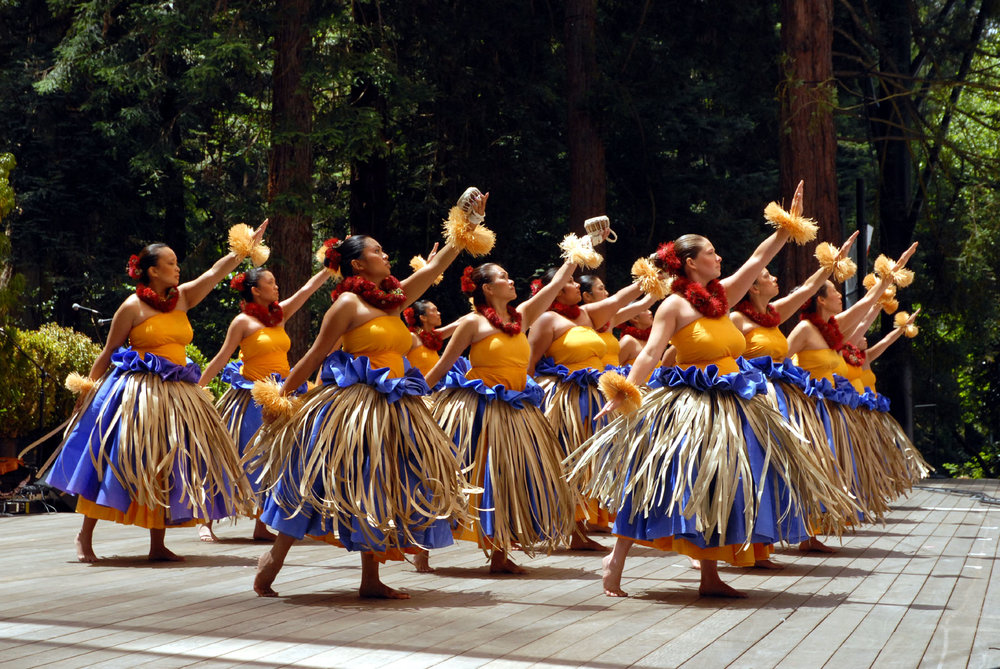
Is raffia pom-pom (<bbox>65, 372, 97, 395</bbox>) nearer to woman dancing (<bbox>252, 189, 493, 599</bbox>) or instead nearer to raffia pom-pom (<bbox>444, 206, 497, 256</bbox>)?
woman dancing (<bbox>252, 189, 493, 599</bbox>)

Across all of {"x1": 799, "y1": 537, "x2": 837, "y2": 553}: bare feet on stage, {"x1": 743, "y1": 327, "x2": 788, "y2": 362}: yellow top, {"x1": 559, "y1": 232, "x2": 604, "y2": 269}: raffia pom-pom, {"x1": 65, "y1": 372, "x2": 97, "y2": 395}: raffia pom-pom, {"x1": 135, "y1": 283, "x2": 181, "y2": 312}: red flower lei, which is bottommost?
{"x1": 799, "y1": 537, "x2": 837, "y2": 553}: bare feet on stage

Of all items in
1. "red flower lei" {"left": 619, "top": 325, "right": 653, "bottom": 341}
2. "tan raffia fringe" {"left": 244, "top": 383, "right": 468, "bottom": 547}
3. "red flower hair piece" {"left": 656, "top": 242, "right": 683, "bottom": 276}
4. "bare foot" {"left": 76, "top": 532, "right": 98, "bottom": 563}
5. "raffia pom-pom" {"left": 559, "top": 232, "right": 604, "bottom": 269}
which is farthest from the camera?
"red flower lei" {"left": 619, "top": 325, "right": 653, "bottom": 341}

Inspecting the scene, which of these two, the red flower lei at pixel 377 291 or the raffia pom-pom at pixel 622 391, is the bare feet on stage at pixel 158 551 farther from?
the raffia pom-pom at pixel 622 391

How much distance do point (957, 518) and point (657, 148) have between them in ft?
25.2

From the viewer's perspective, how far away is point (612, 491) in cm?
465

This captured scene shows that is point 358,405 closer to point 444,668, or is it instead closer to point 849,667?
point 444,668

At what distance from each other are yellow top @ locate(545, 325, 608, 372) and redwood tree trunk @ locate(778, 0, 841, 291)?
3.68 meters

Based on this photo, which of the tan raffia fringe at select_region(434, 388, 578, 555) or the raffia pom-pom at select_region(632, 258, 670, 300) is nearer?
the raffia pom-pom at select_region(632, 258, 670, 300)

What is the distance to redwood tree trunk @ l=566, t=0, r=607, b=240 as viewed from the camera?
504 inches

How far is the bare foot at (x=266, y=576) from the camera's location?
4.65m

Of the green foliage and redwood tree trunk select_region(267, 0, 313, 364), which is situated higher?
redwood tree trunk select_region(267, 0, 313, 364)

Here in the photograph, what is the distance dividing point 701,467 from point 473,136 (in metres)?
10.4

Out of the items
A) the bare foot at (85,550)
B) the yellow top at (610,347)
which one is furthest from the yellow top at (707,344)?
the bare foot at (85,550)

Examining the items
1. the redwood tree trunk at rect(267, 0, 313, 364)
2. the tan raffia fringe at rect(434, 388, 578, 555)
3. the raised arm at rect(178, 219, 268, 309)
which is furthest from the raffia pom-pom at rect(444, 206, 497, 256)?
the redwood tree trunk at rect(267, 0, 313, 364)
